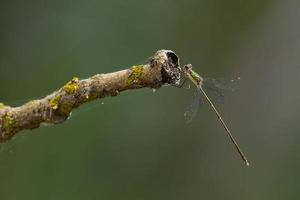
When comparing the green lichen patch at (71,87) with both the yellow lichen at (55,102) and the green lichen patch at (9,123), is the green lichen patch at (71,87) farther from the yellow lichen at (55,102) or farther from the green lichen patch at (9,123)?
the green lichen patch at (9,123)

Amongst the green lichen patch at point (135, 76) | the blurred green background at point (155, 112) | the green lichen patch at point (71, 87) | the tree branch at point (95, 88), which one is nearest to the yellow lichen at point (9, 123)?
the tree branch at point (95, 88)

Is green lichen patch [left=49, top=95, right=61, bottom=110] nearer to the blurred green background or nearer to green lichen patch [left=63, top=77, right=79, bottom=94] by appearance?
green lichen patch [left=63, top=77, right=79, bottom=94]

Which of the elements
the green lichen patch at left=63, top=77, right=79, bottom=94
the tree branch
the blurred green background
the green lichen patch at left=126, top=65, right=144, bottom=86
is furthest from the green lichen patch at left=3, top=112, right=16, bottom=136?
the blurred green background

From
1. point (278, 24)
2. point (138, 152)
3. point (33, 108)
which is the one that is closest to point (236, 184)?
point (138, 152)

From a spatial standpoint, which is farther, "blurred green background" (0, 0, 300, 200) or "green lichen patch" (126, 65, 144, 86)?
"blurred green background" (0, 0, 300, 200)

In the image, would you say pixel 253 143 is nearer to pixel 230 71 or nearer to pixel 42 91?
pixel 230 71

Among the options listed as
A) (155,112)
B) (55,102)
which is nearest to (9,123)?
(55,102)
